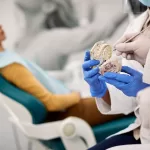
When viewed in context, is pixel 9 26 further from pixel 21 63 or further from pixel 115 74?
pixel 115 74

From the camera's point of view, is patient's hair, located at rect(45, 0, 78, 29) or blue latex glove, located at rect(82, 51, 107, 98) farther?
patient's hair, located at rect(45, 0, 78, 29)

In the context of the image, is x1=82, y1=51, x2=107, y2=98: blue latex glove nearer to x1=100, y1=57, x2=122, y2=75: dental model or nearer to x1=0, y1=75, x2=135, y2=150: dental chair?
x1=100, y1=57, x2=122, y2=75: dental model

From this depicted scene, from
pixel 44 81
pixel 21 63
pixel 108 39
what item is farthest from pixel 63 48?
pixel 21 63

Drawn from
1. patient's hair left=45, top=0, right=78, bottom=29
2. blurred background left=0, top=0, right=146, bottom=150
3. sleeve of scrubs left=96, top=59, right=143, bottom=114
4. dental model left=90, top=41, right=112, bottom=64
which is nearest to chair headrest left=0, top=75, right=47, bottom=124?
sleeve of scrubs left=96, top=59, right=143, bottom=114

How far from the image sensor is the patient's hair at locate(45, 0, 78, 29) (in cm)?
271

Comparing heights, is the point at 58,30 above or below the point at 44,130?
above

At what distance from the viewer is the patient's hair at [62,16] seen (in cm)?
271

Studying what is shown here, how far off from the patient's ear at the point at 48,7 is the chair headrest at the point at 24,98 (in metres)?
1.04

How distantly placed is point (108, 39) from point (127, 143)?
4.92 ft

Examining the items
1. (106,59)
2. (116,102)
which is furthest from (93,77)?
(116,102)

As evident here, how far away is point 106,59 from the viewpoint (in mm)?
1109

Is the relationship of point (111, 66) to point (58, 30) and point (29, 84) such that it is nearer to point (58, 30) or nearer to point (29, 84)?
point (29, 84)

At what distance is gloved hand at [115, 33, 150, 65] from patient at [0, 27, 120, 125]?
79cm

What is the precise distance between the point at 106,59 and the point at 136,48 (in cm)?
10
